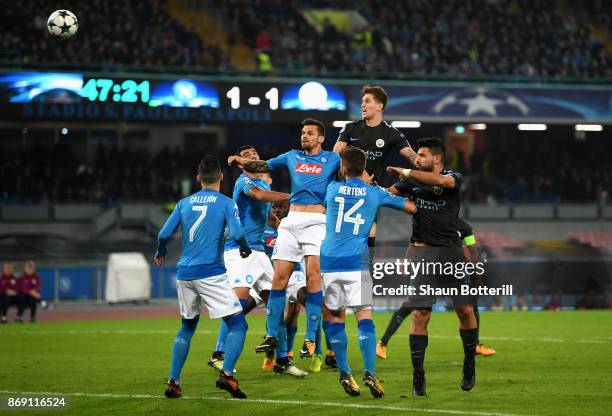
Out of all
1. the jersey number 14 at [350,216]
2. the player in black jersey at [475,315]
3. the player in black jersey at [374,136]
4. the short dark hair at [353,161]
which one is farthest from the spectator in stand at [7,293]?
the short dark hair at [353,161]

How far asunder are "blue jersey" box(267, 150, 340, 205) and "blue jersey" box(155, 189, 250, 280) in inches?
60.2

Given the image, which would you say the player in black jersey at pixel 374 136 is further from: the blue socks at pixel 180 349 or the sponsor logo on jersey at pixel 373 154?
the blue socks at pixel 180 349

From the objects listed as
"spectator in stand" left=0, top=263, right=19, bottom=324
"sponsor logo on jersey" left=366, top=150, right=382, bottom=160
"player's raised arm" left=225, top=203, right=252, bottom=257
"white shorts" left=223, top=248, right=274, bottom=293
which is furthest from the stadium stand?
"player's raised arm" left=225, top=203, right=252, bottom=257

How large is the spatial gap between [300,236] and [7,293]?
14.6 meters

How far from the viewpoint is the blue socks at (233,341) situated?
394 inches

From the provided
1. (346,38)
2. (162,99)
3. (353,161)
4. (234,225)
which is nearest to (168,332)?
(234,225)

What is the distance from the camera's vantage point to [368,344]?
10016 millimetres

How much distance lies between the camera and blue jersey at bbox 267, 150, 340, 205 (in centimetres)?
1164

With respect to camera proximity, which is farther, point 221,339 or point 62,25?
point 62,25

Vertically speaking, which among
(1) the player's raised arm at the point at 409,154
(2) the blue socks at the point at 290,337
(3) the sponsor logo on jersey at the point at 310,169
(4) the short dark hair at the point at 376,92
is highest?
(4) the short dark hair at the point at 376,92

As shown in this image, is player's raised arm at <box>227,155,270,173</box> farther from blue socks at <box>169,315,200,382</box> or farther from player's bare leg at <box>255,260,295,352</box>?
blue socks at <box>169,315,200,382</box>

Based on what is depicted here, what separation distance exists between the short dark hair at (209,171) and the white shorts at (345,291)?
1439 millimetres

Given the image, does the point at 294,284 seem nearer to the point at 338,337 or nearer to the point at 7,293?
the point at 338,337

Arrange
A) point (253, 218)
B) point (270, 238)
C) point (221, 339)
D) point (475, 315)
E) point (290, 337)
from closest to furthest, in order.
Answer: point (221, 339)
point (290, 337)
point (253, 218)
point (270, 238)
point (475, 315)
